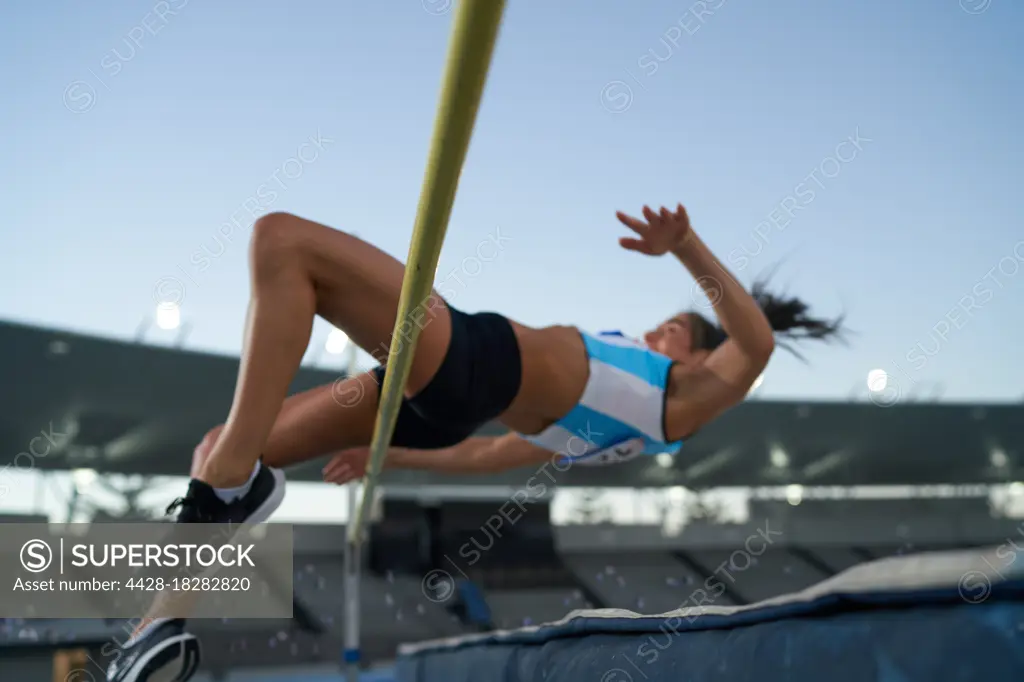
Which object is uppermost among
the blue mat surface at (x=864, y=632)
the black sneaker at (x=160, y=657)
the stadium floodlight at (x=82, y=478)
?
the stadium floodlight at (x=82, y=478)

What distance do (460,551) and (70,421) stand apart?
5.61 m

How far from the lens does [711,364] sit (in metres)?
2.19

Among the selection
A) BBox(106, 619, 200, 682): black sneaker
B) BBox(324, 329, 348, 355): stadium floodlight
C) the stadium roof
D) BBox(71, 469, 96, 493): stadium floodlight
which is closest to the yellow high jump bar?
BBox(106, 619, 200, 682): black sneaker

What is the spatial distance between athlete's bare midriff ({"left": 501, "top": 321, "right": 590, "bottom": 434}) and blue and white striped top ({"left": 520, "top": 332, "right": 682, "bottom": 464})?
0.09 feet

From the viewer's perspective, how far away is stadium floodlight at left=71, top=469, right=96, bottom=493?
43.4 ft

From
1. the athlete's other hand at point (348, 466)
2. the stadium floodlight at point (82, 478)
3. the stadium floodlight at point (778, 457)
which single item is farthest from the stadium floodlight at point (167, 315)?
the stadium floodlight at point (778, 457)

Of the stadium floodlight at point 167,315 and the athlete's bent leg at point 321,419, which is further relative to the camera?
the stadium floodlight at point 167,315

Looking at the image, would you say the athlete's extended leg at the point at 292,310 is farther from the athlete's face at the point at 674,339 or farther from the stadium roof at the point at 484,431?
the stadium roof at the point at 484,431

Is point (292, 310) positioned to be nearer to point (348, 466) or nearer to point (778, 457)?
point (348, 466)

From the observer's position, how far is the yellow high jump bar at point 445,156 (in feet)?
2.81

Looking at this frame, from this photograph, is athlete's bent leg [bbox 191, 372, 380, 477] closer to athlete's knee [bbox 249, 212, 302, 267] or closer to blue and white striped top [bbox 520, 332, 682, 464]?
blue and white striped top [bbox 520, 332, 682, 464]

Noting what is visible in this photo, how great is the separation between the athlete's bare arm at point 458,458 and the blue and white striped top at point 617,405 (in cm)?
39

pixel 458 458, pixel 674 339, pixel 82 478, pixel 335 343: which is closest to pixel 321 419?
pixel 458 458

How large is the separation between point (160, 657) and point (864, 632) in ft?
4.00
